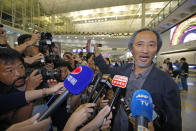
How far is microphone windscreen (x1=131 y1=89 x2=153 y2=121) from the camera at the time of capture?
493mm

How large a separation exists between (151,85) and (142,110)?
451mm

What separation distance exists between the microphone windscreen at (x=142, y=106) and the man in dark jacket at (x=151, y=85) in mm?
268

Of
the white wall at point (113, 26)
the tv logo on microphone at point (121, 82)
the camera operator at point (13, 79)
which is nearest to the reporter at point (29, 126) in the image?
the camera operator at point (13, 79)

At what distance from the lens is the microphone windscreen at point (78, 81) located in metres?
0.58

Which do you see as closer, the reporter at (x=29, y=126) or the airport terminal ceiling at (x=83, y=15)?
the reporter at (x=29, y=126)

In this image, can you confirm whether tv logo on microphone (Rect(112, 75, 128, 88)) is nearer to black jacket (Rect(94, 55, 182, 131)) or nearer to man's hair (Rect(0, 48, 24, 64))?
black jacket (Rect(94, 55, 182, 131))

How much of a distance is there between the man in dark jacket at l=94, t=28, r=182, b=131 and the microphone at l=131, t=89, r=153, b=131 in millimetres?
271

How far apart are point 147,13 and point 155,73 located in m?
16.0

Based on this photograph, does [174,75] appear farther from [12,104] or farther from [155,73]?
[12,104]

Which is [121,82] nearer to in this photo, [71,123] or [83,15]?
[71,123]

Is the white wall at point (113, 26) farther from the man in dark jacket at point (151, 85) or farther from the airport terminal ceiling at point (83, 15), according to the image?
the man in dark jacket at point (151, 85)

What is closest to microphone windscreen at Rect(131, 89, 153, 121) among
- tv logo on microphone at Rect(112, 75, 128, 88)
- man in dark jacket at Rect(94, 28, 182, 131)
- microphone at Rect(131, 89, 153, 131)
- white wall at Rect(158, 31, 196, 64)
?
microphone at Rect(131, 89, 153, 131)

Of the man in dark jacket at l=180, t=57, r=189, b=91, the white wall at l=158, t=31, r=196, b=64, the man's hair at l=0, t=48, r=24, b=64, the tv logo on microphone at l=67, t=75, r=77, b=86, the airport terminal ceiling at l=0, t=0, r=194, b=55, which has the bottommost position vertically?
the man in dark jacket at l=180, t=57, r=189, b=91

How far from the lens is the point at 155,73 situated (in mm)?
917
